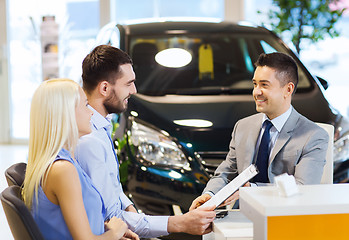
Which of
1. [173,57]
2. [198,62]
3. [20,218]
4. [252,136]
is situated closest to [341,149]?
[252,136]

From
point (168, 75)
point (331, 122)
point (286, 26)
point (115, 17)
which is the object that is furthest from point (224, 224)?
point (115, 17)

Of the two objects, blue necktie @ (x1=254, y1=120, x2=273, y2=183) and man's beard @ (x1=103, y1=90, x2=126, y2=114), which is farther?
blue necktie @ (x1=254, y1=120, x2=273, y2=183)

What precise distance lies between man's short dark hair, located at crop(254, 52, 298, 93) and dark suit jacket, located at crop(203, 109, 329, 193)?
13 centimetres

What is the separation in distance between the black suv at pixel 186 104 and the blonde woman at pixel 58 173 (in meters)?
1.29

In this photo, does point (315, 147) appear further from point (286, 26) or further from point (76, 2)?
point (76, 2)

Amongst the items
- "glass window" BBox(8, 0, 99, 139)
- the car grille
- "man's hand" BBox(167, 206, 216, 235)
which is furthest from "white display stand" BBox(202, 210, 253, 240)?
"glass window" BBox(8, 0, 99, 139)

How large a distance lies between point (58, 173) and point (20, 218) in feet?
0.54

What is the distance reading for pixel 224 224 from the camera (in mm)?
1647

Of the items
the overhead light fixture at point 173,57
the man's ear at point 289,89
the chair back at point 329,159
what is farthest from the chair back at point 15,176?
the overhead light fixture at point 173,57

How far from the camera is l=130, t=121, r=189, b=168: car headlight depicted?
9.35 feet

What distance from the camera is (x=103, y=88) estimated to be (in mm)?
1958

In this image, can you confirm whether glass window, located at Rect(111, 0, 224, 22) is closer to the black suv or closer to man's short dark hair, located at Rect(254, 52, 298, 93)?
the black suv

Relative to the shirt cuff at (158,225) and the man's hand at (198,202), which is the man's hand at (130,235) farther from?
the man's hand at (198,202)

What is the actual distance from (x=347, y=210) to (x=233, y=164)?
1.13 m
